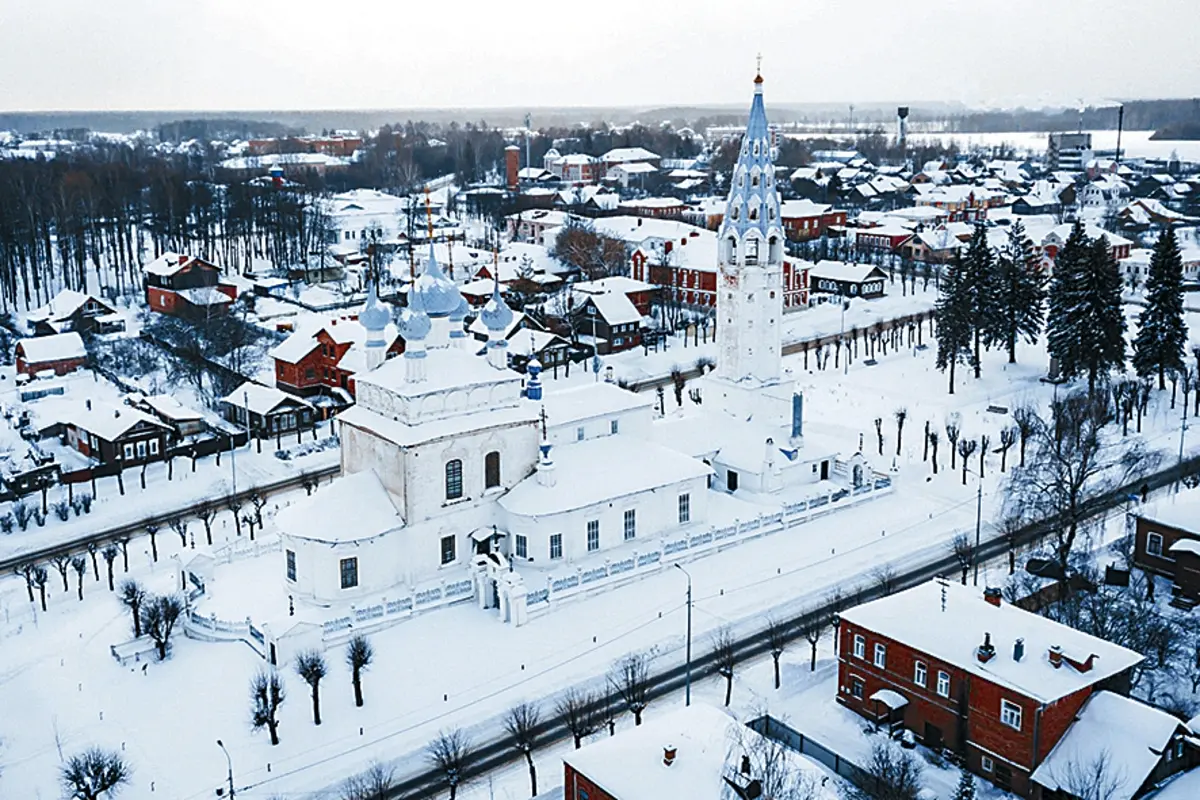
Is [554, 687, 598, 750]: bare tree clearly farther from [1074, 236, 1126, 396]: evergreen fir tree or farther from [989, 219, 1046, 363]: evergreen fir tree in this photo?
[989, 219, 1046, 363]: evergreen fir tree

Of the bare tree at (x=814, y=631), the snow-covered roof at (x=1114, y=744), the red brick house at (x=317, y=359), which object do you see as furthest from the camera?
the red brick house at (x=317, y=359)

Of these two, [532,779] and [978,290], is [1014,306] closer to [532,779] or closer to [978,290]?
[978,290]

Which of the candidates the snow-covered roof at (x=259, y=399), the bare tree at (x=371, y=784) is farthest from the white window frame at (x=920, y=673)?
the snow-covered roof at (x=259, y=399)

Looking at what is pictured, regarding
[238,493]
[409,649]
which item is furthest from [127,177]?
[409,649]

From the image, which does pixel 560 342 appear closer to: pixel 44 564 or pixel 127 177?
pixel 44 564

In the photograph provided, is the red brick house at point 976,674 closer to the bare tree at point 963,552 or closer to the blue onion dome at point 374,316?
the bare tree at point 963,552
